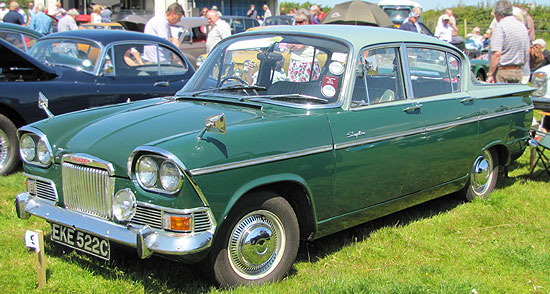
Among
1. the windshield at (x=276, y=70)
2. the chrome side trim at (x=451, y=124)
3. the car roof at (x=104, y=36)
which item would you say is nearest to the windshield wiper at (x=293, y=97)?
the windshield at (x=276, y=70)

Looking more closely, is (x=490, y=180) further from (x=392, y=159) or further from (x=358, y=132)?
(x=358, y=132)

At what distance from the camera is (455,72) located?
18.1 feet

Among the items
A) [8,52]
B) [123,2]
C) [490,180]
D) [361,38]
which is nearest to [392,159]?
[361,38]

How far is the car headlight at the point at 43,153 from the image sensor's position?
12.7 feet

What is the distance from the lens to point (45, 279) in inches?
143

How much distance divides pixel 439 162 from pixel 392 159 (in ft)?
2.29

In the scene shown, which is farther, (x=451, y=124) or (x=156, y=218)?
(x=451, y=124)

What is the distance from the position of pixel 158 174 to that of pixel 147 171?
0.25ft

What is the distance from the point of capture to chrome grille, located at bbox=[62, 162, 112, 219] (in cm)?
349

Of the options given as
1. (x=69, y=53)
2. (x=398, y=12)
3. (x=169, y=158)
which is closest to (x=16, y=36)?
(x=69, y=53)

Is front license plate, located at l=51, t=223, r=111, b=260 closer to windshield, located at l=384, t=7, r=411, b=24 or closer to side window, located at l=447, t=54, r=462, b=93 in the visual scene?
side window, located at l=447, t=54, r=462, b=93

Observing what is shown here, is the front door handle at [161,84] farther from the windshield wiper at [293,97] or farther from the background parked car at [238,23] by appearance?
the background parked car at [238,23]

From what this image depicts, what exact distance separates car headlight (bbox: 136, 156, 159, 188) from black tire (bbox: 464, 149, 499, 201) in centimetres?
340

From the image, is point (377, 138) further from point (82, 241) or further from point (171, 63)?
point (171, 63)
